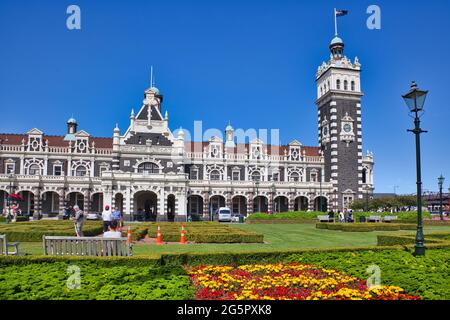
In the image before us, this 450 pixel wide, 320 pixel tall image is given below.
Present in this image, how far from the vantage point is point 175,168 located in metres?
54.8

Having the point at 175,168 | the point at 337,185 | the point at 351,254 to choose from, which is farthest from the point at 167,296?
the point at 337,185

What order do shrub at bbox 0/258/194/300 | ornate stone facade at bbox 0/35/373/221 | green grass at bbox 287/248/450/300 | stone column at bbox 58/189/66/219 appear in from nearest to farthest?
shrub at bbox 0/258/194/300
green grass at bbox 287/248/450/300
ornate stone facade at bbox 0/35/373/221
stone column at bbox 58/189/66/219

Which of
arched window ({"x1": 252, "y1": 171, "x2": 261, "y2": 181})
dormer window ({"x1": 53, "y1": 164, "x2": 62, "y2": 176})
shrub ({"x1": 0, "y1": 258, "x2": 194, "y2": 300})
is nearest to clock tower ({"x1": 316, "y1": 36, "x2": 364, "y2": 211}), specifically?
arched window ({"x1": 252, "y1": 171, "x2": 261, "y2": 181})

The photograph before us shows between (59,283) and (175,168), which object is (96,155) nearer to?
(175,168)

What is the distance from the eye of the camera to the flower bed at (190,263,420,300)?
8156mm

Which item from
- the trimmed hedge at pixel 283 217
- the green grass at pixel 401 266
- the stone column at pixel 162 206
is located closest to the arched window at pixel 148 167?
the stone column at pixel 162 206

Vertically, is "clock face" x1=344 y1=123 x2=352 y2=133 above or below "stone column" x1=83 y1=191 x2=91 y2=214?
above

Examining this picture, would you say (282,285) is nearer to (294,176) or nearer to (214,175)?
(214,175)

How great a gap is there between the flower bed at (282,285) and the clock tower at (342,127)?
50.4m

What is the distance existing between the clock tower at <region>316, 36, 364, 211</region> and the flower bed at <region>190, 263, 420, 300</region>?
50.4 m

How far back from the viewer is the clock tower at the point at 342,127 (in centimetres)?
5909

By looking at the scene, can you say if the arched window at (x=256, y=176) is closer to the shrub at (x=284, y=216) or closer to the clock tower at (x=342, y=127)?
the clock tower at (x=342, y=127)

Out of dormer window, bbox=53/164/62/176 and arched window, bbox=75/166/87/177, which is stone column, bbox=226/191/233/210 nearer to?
arched window, bbox=75/166/87/177
